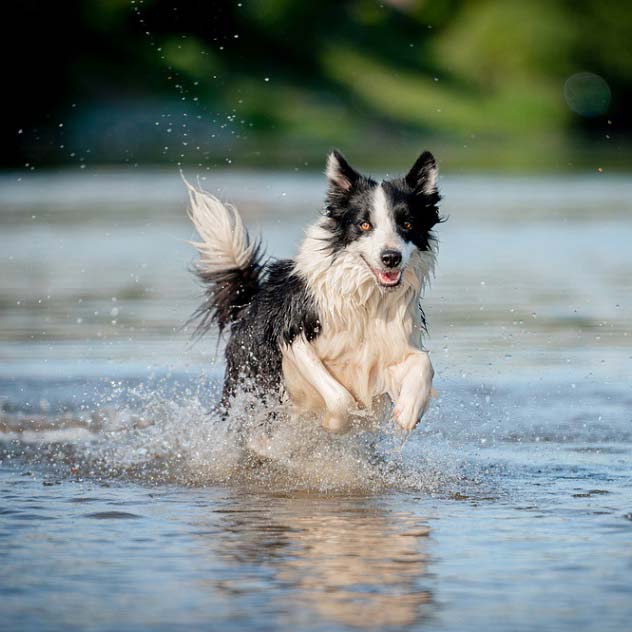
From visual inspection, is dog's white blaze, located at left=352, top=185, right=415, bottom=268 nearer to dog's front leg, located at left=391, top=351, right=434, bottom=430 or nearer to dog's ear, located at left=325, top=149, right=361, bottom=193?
dog's ear, located at left=325, top=149, right=361, bottom=193

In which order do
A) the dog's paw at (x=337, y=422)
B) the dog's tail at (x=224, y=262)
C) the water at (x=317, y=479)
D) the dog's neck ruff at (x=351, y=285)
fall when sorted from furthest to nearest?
the dog's tail at (x=224, y=262)
the dog's paw at (x=337, y=422)
the dog's neck ruff at (x=351, y=285)
the water at (x=317, y=479)

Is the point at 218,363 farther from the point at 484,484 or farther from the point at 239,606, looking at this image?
the point at 239,606

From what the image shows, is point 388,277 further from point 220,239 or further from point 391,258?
point 220,239

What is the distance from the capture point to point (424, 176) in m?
7.68

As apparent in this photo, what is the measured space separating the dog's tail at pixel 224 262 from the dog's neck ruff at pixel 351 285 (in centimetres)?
75

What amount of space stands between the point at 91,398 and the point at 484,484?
11.3ft

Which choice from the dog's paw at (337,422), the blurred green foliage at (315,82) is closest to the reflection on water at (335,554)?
the dog's paw at (337,422)

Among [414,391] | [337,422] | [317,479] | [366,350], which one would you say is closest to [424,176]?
[366,350]

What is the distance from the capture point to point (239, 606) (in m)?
5.27

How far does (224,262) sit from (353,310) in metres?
1.13

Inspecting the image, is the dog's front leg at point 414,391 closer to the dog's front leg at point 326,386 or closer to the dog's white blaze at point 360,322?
the dog's white blaze at point 360,322

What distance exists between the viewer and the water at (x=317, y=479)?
5.36 metres

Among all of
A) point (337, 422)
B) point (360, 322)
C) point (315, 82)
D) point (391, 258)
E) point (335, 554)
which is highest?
point (315, 82)

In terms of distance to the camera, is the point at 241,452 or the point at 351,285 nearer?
the point at 351,285
